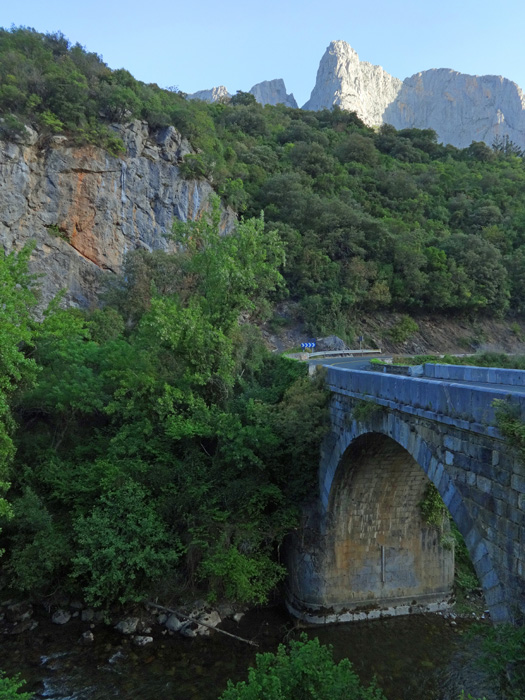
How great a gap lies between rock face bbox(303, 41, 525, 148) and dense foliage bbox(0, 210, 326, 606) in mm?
93345

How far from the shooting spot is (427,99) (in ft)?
343

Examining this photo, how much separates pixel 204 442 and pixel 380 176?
36.9 m

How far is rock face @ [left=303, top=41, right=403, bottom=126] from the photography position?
103375mm

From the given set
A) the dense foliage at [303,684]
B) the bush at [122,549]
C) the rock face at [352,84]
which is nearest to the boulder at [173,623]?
the bush at [122,549]

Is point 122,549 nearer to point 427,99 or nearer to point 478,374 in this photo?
→ point 478,374

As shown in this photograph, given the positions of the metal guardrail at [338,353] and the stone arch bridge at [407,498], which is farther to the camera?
the metal guardrail at [338,353]

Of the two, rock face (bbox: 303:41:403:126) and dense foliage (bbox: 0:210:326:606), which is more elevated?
rock face (bbox: 303:41:403:126)

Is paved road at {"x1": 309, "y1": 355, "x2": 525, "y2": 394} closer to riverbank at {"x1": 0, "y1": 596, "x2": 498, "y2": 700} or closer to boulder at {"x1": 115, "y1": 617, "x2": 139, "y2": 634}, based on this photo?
riverbank at {"x1": 0, "y1": 596, "x2": 498, "y2": 700}

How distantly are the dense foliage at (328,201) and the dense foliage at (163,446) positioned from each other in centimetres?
976

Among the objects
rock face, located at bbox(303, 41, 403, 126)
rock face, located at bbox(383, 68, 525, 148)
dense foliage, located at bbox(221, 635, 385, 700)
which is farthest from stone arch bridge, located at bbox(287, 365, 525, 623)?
rock face, located at bbox(303, 41, 403, 126)

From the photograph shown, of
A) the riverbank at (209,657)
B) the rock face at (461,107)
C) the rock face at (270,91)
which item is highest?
the rock face at (270,91)

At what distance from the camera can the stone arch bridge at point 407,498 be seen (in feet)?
21.1

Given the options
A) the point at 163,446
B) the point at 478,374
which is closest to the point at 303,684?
the point at 478,374

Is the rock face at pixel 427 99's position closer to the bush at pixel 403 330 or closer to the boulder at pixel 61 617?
the bush at pixel 403 330
